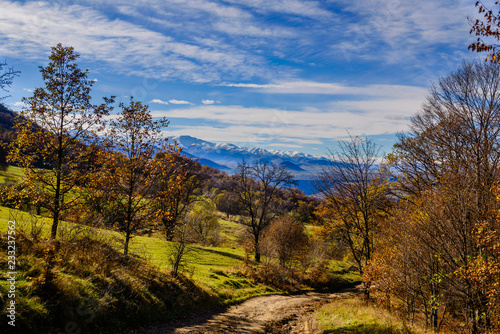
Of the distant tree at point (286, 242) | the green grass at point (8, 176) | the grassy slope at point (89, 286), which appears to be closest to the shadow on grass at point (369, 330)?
the grassy slope at point (89, 286)

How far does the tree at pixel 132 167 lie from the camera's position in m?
14.1

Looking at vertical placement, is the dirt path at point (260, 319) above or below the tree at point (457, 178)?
below

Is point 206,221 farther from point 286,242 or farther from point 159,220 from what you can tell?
point 159,220

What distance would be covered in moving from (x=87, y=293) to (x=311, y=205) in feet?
340

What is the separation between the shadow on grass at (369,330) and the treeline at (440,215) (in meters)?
1.87

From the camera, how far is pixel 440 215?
10.1 metres

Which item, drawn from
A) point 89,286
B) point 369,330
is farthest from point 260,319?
point 89,286

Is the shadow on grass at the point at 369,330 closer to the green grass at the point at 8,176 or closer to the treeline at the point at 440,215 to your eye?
the treeline at the point at 440,215

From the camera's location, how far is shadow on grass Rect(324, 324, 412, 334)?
1073 cm

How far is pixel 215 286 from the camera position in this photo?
1980 centimetres

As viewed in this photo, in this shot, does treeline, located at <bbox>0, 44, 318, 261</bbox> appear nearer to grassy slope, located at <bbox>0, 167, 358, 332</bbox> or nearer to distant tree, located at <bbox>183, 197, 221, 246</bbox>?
grassy slope, located at <bbox>0, 167, 358, 332</bbox>

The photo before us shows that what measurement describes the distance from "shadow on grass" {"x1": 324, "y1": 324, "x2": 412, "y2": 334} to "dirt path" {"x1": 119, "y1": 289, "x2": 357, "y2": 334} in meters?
1.23

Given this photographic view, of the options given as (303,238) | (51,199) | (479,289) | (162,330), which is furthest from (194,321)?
(303,238)

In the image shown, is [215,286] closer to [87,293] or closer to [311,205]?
[87,293]
